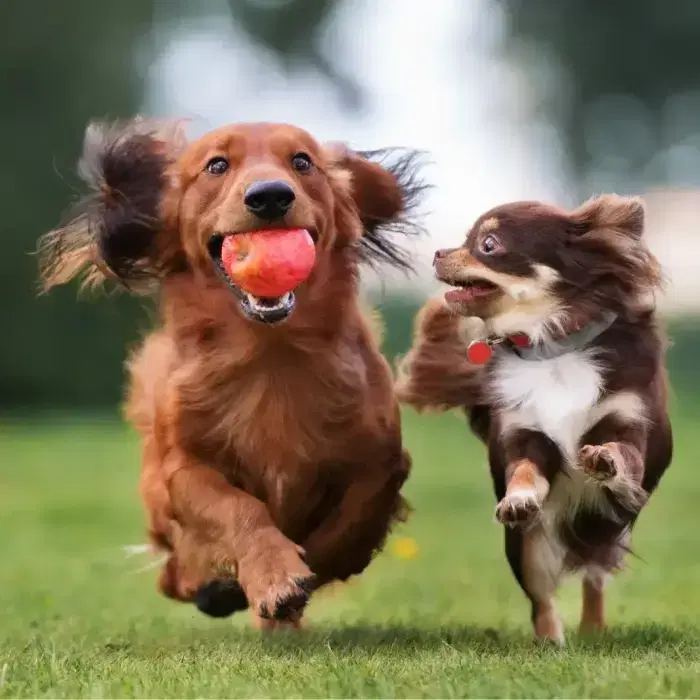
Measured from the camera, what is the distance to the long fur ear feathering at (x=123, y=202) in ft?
10.9

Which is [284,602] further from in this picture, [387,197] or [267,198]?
[387,197]

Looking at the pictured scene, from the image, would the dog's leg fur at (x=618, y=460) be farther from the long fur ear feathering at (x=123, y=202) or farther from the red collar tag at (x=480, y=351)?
the long fur ear feathering at (x=123, y=202)

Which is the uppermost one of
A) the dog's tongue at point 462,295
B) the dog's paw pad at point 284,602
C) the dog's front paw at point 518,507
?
the dog's tongue at point 462,295

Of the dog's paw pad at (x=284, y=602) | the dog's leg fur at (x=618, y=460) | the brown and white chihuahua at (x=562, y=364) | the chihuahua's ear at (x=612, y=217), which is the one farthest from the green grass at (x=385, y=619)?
the chihuahua's ear at (x=612, y=217)

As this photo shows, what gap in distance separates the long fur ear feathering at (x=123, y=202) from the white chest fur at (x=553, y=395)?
107 cm

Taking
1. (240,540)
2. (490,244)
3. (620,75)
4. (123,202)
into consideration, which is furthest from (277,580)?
(620,75)

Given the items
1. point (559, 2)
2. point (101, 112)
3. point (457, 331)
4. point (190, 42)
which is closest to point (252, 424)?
point (457, 331)

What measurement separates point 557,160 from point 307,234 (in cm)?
342

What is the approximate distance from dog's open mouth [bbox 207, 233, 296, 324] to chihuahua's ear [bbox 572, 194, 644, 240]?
819 mm

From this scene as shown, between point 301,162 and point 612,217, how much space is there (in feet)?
2.85

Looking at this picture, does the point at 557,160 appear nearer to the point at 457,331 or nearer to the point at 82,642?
the point at 457,331

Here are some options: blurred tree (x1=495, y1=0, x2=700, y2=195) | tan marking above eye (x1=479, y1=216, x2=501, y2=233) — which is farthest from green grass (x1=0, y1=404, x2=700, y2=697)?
blurred tree (x1=495, y1=0, x2=700, y2=195)

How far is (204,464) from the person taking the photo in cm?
322

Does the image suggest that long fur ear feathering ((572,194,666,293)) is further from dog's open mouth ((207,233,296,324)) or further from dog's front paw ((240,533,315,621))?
dog's front paw ((240,533,315,621))
